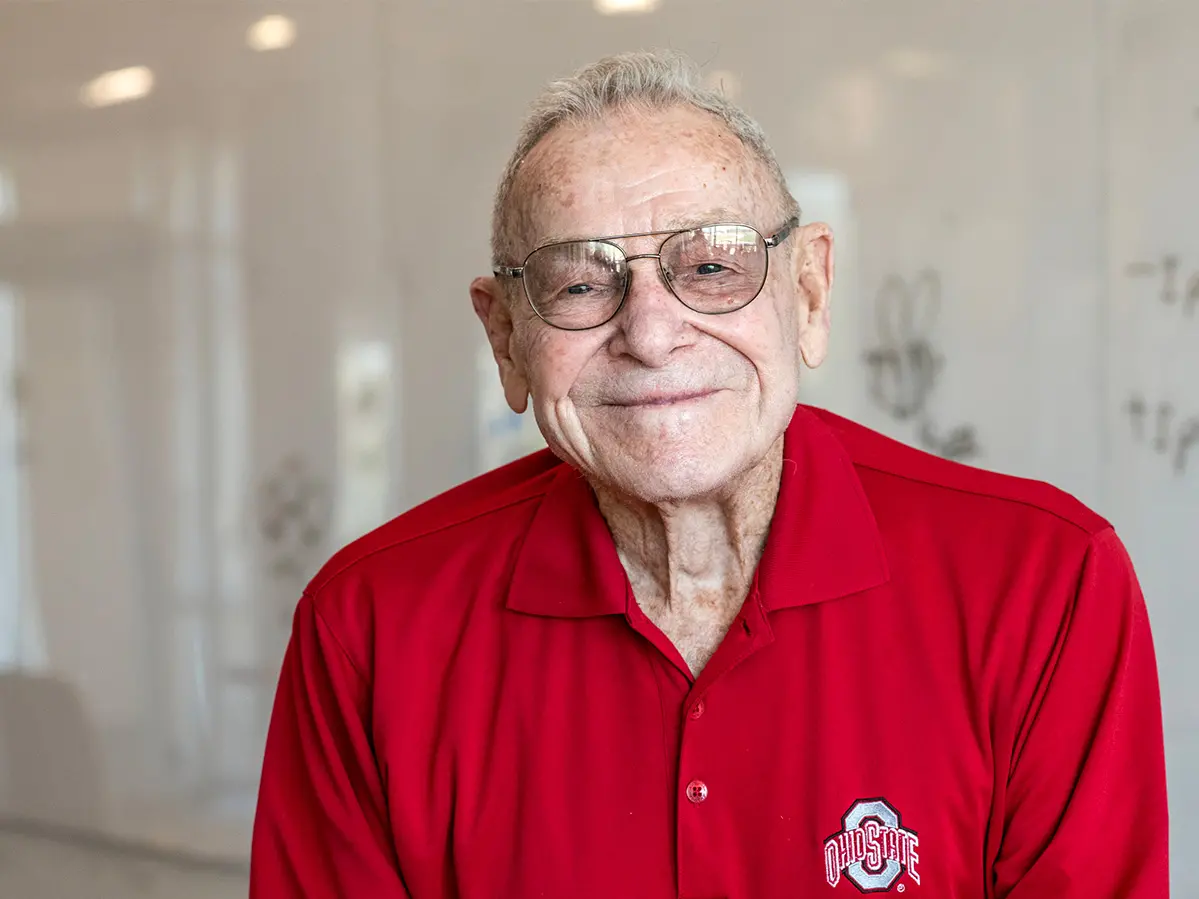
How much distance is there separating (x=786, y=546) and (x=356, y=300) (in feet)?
6.41

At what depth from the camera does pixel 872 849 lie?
4.35ft

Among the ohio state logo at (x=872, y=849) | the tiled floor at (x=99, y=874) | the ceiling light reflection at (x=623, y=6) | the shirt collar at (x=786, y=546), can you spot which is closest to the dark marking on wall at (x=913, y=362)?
the ceiling light reflection at (x=623, y=6)

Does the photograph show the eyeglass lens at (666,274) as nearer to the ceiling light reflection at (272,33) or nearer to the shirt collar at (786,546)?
the shirt collar at (786,546)

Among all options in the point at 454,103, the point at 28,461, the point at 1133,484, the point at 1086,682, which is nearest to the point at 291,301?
the point at 454,103

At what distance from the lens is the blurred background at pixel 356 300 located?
2.90 m

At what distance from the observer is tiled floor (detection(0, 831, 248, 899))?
3.34 m

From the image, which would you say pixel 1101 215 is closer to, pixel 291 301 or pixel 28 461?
pixel 291 301

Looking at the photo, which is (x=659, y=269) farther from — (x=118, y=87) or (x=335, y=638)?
(x=118, y=87)

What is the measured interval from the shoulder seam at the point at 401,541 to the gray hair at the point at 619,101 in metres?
0.33

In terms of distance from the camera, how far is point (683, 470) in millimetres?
1360

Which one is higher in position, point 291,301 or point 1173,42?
point 1173,42

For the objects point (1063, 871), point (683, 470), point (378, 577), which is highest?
point (683, 470)

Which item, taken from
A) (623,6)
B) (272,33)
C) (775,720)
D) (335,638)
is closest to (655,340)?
(775,720)

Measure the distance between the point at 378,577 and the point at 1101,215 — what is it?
2.01 m
